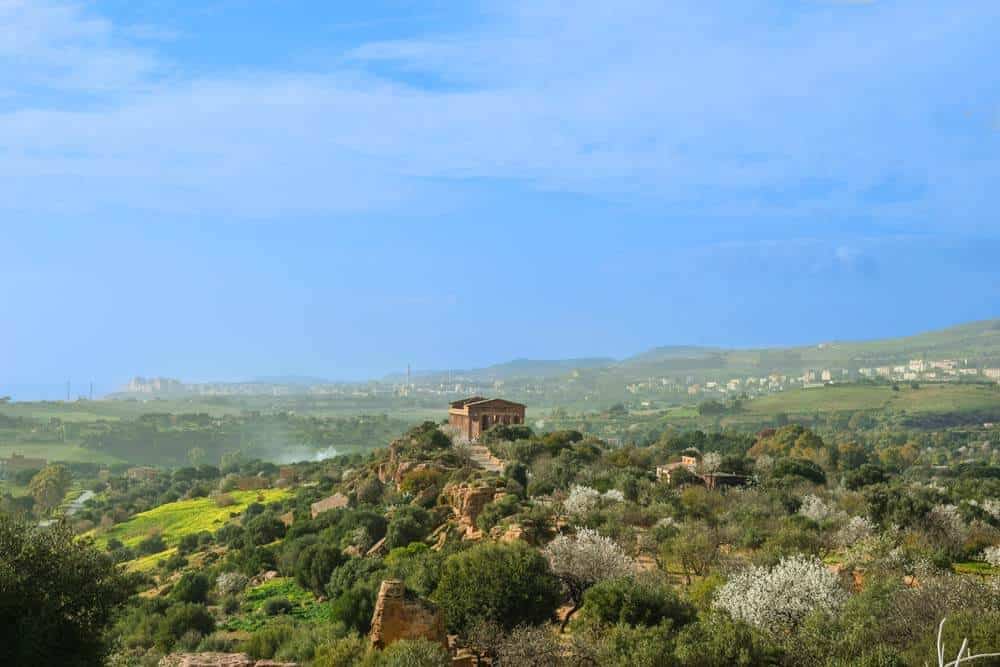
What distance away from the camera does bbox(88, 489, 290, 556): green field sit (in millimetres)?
54281

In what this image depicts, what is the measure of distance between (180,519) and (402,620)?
47966mm

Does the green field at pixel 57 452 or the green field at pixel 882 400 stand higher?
the green field at pixel 882 400

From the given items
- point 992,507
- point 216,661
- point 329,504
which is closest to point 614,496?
point 992,507

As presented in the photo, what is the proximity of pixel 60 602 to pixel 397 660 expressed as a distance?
5.80 m

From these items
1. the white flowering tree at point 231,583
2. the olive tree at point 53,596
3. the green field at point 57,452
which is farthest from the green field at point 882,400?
the olive tree at point 53,596

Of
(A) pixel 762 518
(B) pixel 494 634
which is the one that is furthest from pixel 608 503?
(B) pixel 494 634

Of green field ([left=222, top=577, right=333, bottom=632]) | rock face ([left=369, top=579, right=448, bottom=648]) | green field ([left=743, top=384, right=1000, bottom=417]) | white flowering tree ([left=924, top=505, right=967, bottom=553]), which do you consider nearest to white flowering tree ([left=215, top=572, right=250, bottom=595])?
green field ([left=222, top=577, right=333, bottom=632])

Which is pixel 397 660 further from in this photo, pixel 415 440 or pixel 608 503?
pixel 415 440

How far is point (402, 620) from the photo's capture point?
16.3 meters

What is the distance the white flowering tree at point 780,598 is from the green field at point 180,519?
39643 mm

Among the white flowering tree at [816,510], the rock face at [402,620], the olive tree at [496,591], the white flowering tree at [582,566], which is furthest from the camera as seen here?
the white flowering tree at [816,510]

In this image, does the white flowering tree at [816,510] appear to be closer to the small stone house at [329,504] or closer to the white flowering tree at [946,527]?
the white flowering tree at [946,527]

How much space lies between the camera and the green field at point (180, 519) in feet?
178

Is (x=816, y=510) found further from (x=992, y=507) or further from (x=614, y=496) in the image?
(x=992, y=507)
